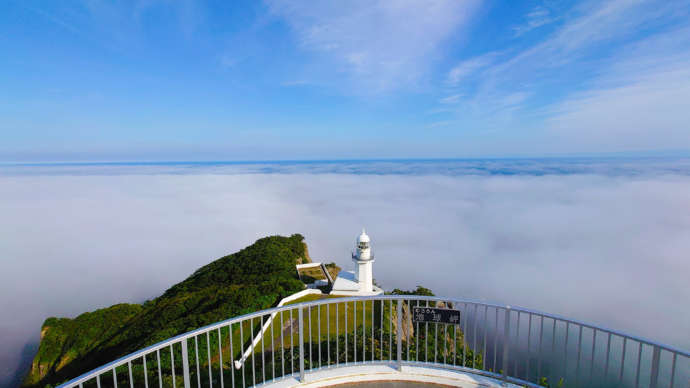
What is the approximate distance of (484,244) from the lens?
4254 inches

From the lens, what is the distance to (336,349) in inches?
312

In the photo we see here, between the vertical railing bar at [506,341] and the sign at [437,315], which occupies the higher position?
the sign at [437,315]

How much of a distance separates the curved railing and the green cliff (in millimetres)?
4389

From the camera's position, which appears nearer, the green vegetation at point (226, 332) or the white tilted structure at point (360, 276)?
the green vegetation at point (226, 332)

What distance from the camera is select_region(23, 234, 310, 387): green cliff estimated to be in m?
24.5

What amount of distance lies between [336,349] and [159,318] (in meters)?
26.3

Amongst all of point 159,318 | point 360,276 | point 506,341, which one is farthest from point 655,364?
point 159,318

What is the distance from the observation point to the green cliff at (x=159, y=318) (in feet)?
80.4

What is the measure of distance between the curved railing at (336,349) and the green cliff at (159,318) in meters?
4.39

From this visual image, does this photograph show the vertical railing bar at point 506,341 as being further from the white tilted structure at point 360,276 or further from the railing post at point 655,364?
the white tilted structure at point 360,276

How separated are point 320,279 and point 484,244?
89.4 metres

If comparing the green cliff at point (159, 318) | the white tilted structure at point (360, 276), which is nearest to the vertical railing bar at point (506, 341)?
the white tilted structure at point (360, 276)

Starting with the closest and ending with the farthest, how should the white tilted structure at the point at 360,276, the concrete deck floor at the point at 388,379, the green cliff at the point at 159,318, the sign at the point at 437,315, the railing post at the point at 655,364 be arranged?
the railing post at the point at 655,364
the sign at the point at 437,315
the concrete deck floor at the point at 388,379
the green cliff at the point at 159,318
the white tilted structure at the point at 360,276

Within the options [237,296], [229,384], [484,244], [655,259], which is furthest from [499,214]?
[229,384]
